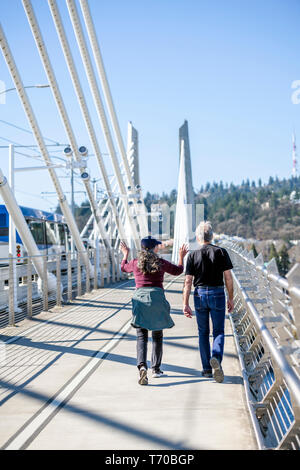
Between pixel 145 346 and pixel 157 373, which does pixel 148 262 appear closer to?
pixel 145 346

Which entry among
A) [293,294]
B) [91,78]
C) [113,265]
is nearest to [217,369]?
[293,294]

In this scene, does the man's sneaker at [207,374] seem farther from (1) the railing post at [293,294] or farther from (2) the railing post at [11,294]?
(2) the railing post at [11,294]

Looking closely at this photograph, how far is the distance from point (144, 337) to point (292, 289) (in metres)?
3.10

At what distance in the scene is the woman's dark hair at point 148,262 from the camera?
20.6 feet

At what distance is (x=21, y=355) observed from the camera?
802 centimetres

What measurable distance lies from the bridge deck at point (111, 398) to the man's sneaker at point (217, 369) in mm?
82

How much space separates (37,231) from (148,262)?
20.3 m

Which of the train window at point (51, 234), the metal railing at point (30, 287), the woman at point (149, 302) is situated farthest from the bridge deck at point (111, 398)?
the train window at point (51, 234)

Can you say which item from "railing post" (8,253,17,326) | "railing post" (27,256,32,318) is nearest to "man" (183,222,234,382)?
"railing post" (8,253,17,326)

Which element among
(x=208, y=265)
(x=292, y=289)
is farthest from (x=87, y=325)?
(x=292, y=289)

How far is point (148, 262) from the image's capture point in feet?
20.7

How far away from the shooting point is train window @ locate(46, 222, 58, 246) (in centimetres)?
2796
